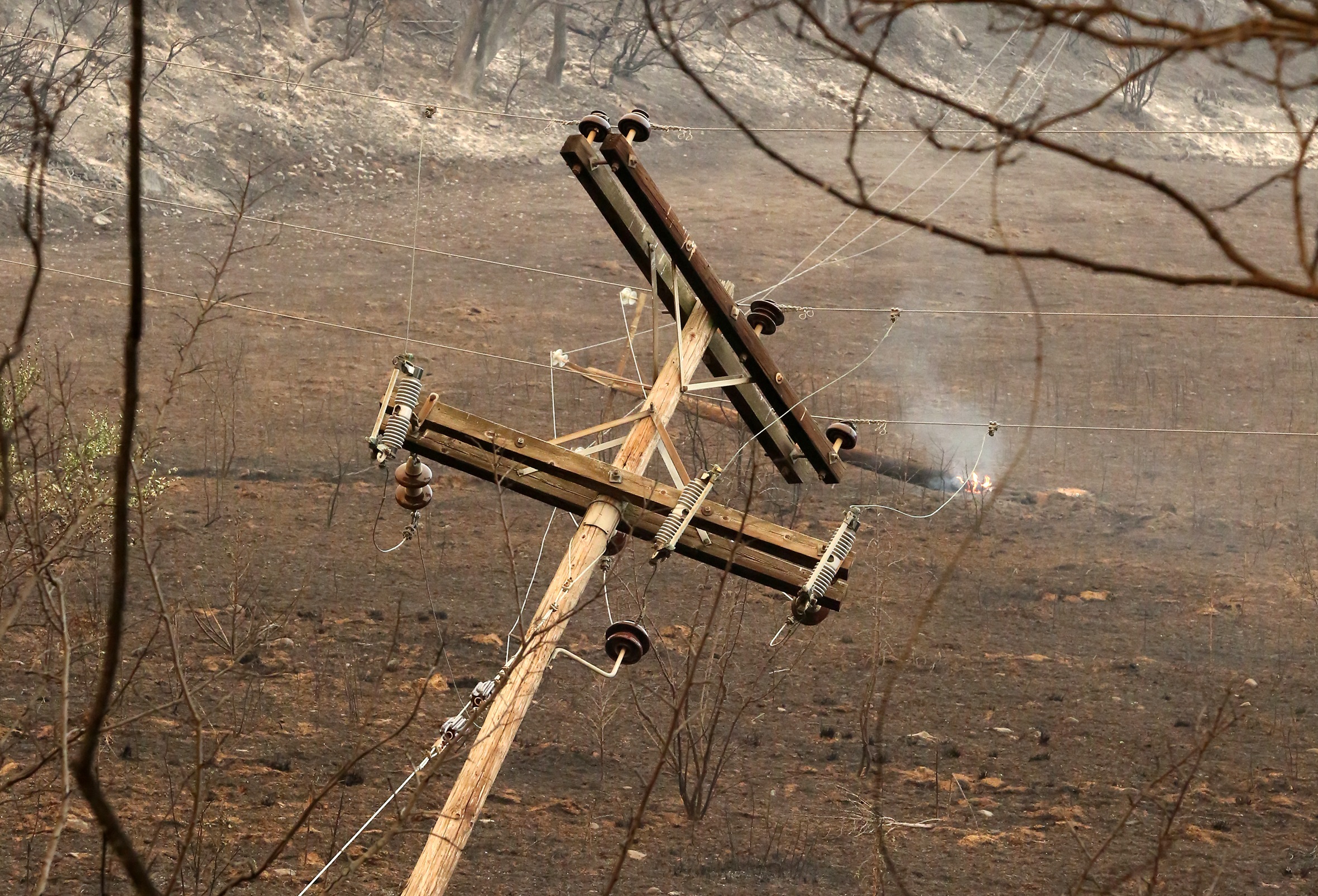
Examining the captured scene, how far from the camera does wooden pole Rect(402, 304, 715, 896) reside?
4.32 m

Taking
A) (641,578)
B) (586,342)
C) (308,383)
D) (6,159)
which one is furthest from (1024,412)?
(6,159)

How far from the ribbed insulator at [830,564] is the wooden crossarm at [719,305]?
0.96 meters

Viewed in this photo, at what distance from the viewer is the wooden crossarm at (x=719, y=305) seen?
5.63 m

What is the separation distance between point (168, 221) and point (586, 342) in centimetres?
623

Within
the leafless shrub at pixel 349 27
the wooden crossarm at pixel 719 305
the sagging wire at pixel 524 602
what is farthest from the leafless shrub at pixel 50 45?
the wooden crossarm at pixel 719 305

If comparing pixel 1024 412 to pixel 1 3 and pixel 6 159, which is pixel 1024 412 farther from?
pixel 1 3

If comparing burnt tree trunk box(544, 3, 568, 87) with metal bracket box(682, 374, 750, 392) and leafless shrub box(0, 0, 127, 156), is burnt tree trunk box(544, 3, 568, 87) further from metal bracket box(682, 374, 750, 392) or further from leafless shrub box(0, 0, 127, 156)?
metal bracket box(682, 374, 750, 392)

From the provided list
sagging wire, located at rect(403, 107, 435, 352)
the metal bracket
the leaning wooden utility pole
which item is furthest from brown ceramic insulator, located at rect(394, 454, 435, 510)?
sagging wire, located at rect(403, 107, 435, 352)

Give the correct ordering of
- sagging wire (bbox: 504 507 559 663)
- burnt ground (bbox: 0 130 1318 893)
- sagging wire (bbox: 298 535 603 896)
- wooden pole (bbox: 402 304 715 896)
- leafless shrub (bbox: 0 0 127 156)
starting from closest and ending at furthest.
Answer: sagging wire (bbox: 298 535 603 896), sagging wire (bbox: 504 507 559 663), wooden pole (bbox: 402 304 715 896), burnt ground (bbox: 0 130 1318 893), leafless shrub (bbox: 0 0 127 156)

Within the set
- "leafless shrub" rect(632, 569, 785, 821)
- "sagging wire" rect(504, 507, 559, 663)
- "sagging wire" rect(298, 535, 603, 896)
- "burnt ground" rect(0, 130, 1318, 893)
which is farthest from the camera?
"leafless shrub" rect(632, 569, 785, 821)

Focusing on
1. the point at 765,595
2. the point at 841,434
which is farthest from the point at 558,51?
the point at 841,434

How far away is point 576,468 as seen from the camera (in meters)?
5.36

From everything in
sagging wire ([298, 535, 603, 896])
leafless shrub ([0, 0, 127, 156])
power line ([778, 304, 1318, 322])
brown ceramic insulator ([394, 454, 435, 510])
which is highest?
sagging wire ([298, 535, 603, 896])

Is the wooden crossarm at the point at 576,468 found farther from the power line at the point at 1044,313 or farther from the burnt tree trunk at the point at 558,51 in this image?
the burnt tree trunk at the point at 558,51
